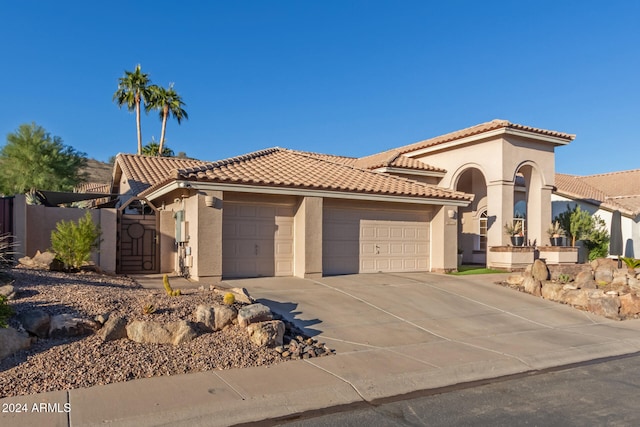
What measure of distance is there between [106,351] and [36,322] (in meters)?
1.19

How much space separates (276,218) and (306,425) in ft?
34.0

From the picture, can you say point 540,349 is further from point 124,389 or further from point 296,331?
point 124,389

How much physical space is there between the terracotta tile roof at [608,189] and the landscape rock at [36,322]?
80.9 feet

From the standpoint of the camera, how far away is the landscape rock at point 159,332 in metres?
7.94

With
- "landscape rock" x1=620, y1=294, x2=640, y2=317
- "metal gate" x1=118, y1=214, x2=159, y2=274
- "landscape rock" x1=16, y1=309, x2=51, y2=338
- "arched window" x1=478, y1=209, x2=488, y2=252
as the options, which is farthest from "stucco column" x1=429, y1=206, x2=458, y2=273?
"landscape rock" x1=16, y1=309, x2=51, y2=338

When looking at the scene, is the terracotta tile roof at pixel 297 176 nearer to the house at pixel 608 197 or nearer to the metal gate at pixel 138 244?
the metal gate at pixel 138 244

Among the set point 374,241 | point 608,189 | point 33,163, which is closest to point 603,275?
point 374,241

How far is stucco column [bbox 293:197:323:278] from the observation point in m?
15.4

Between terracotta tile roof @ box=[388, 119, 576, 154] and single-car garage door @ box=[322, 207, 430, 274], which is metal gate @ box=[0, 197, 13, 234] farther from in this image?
terracotta tile roof @ box=[388, 119, 576, 154]

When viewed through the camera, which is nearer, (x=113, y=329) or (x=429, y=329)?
(x=113, y=329)

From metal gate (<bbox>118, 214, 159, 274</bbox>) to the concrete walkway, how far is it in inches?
169

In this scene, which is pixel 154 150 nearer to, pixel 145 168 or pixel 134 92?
pixel 134 92

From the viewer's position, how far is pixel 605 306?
13617mm

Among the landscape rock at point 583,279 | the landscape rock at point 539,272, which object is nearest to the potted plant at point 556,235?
the landscape rock at point 539,272
